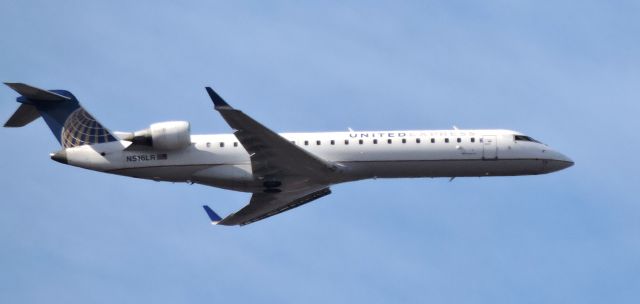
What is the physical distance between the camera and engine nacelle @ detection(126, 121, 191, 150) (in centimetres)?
4372

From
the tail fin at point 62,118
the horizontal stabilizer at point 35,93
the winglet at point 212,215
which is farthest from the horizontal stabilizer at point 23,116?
the winglet at point 212,215

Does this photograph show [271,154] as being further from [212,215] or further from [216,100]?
[212,215]

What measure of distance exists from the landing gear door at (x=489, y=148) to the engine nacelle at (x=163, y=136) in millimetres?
11223

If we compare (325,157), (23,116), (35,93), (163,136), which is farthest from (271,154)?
(23,116)

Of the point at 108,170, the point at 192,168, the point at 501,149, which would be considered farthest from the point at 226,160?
the point at 501,149

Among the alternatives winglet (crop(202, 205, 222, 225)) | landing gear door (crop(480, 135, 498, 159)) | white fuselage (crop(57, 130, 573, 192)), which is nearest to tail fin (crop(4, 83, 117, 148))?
white fuselage (crop(57, 130, 573, 192))

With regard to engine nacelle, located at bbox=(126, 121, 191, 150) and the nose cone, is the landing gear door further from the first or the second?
engine nacelle, located at bbox=(126, 121, 191, 150)

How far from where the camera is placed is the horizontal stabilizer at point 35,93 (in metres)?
44.2

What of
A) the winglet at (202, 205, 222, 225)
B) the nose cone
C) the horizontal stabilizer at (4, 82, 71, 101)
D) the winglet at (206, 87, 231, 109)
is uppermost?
the horizontal stabilizer at (4, 82, 71, 101)

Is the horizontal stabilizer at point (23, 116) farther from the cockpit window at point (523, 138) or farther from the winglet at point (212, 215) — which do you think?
the cockpit window at point (523, 138)

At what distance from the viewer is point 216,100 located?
4012cm

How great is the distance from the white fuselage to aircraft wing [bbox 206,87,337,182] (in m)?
0.65

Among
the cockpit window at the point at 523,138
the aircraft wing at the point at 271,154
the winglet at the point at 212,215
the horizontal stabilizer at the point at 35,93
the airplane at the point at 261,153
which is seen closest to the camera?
the aircraft wing at the point at 271,154

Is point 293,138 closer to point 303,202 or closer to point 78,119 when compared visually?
point 303,202
